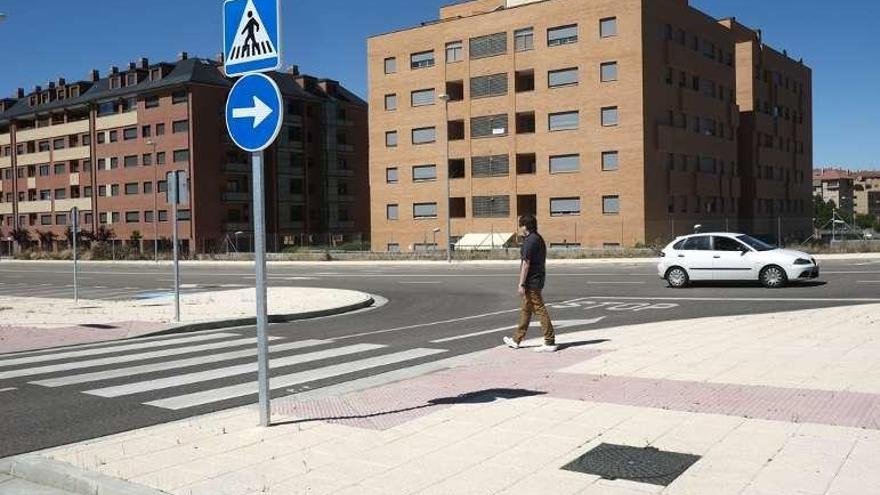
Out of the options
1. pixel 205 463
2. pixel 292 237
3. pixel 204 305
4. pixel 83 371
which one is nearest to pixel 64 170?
pixel 292 237

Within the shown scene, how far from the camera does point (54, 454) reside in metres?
5.63

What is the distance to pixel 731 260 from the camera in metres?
20.7

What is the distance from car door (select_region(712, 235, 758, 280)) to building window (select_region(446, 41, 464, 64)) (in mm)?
39393

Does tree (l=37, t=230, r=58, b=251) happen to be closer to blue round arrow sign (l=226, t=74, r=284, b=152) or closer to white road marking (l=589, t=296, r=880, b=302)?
white road marking (l=589, t=296, r=880, b=302)

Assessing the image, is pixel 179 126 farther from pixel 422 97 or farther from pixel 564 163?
pixel 564 163

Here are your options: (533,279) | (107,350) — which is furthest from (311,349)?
(533,279)

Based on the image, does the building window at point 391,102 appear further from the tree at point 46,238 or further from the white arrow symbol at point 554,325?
the white arrow symbol at point 554,325

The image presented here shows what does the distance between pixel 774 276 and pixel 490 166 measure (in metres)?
37.2

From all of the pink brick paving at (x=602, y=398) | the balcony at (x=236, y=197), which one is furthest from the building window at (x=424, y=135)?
the pink brick paving at (x=602, y=398)

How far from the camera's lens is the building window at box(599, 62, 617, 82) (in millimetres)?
50781

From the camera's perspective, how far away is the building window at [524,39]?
178ft

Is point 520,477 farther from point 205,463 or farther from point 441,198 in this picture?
point 441,198

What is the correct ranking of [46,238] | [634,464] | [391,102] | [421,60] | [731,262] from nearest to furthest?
[634,464]
[731,262]
[421,60]
[391,102]
[46,238]

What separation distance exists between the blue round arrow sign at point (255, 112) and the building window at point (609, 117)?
46854mm
